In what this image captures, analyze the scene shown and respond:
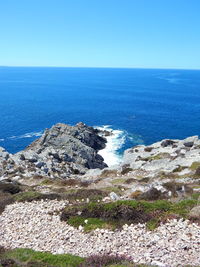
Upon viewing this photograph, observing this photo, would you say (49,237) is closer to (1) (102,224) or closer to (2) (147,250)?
(1) (102,224)

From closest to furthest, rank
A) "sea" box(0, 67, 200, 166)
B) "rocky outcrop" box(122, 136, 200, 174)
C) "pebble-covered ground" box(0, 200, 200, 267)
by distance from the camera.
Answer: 1. "pebble-covered ground" box(0, 200, 200, 267)
2. "rocky outcrop" box(122, 136, 200, 174)
3. "sea" box(0, 67, 200, 166)

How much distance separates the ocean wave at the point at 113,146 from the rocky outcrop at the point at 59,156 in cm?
239

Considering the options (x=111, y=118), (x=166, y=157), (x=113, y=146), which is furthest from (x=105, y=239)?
(x=111, y=118)

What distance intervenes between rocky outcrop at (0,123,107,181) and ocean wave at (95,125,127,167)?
239 centimetres

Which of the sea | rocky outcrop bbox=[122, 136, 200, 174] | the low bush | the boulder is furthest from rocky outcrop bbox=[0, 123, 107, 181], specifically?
the boulder

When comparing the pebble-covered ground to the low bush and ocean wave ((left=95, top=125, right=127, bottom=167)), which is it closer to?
the low bush

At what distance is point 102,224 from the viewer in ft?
65.0

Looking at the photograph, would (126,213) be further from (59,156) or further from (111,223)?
(59,156)

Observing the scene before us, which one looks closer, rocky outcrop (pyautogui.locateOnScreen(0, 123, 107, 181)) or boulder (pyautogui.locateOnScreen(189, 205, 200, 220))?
boulder (pyautogui.locateOnScreen(189, 205, 200, 220))

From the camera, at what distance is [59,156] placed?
228 ft

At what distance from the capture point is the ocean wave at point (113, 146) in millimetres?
85769

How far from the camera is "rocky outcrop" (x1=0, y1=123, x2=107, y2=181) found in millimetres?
52412

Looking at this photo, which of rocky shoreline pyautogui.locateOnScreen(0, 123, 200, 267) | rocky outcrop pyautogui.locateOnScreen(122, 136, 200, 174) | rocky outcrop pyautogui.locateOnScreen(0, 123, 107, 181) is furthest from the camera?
rocky outcrop pyautogui.locateOnScreen(0, 123, 107, 181)

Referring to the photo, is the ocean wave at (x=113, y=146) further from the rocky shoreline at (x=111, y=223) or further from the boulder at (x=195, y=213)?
the boulder at (x=195, y=213)
